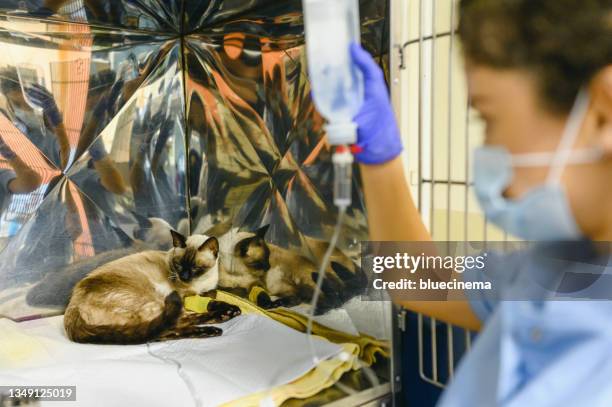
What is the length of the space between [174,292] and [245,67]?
0.72m

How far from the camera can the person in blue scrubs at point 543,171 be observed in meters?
0.46

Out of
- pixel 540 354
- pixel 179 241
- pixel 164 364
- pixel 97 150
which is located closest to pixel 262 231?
pixel 179 241

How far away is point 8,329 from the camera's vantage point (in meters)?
1.43

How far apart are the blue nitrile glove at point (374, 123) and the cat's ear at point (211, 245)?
3.21 feet

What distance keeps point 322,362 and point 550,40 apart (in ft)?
2.87

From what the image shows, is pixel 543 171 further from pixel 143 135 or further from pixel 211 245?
pixel 143 135

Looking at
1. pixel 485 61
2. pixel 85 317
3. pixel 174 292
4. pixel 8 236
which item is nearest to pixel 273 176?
pixel 174 292

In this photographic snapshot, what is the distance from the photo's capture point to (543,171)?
19.8 inches

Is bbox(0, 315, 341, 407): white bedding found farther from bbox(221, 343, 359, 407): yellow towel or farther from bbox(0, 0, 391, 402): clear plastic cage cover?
bbox(0, 0, 391, 402): clear plastic cage cover

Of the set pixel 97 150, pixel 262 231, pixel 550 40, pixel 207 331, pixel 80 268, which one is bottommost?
pixel 207 331

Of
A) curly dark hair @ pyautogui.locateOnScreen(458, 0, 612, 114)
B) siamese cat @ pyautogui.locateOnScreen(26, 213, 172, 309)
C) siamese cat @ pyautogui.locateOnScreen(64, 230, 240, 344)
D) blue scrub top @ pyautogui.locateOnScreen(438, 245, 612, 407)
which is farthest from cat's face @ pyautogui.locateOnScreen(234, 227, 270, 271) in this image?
curly dark hair @ pyautogui.locateOnScreen(458, 0, 612, 114)

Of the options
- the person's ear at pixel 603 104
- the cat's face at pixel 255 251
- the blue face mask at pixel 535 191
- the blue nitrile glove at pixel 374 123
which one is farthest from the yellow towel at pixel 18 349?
the person's ear at pixel 603 104

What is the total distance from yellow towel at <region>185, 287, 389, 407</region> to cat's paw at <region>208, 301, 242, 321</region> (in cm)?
14

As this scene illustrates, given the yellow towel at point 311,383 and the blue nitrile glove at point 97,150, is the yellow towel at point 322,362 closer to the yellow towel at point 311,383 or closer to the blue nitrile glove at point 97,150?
the yellow towel at point 311,383
